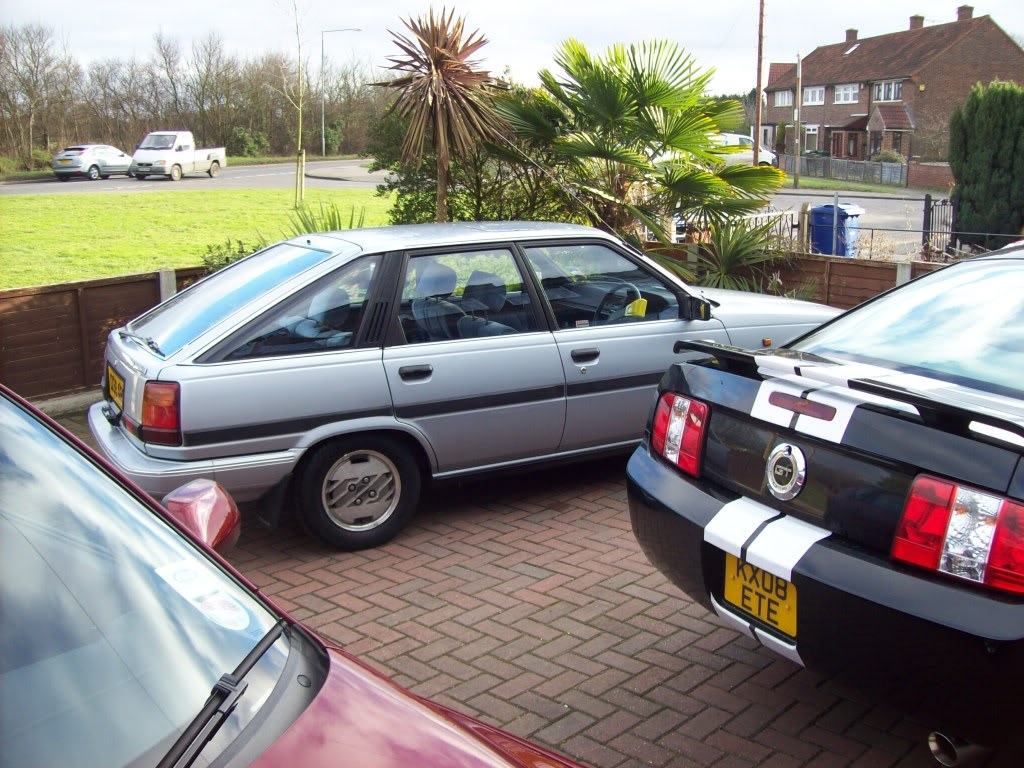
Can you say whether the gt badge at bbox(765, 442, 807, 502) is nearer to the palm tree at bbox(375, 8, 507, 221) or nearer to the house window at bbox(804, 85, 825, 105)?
the palm tree at bbox(375, 8, 507, 221)

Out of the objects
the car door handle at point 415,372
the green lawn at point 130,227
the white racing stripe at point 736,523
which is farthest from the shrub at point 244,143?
the white racing stripe at point 736,523

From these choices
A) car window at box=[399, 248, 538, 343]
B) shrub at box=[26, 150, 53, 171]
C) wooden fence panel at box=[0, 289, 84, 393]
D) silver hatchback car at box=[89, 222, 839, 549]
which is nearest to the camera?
silver hatchback car at box=[89, 222, 839, 549]

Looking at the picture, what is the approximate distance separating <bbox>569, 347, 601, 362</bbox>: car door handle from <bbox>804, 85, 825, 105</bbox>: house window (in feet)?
236

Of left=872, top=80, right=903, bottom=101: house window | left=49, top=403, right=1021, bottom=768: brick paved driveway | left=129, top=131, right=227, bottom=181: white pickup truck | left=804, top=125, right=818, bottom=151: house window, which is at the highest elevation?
left=872, top=80, right=903, bottom=101: house window

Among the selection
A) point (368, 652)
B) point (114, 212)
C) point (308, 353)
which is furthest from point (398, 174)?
point (114, 212)

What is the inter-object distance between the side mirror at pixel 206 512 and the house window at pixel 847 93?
7163cm

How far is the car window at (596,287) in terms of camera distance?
220 inches

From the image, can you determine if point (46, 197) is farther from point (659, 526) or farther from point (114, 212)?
point (659, 526)

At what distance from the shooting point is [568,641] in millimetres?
4121

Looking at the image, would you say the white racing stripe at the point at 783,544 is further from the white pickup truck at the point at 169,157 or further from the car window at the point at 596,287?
the white pickup truck at the point at 169,157

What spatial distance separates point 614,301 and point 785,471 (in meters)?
2.79

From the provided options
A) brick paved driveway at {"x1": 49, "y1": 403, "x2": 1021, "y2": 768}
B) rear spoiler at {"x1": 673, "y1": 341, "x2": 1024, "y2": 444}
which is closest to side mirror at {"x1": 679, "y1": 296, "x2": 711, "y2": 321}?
brick paved driveway at {"x1": 49, "y1": 403, "x2": 1021, "y2": 768}

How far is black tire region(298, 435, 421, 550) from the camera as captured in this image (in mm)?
4871

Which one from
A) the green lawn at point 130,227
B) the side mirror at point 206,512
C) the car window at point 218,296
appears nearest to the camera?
the side mirror at point 206,512
